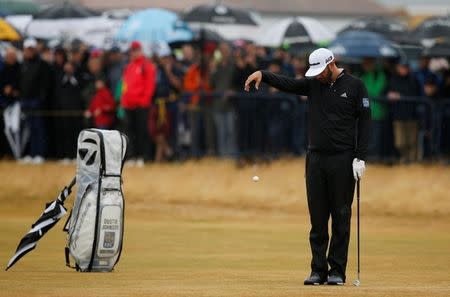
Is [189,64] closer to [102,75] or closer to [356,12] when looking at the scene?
[102,75]

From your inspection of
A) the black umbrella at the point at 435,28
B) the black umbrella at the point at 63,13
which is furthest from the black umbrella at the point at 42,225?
the black umbrella at the point at 63,13

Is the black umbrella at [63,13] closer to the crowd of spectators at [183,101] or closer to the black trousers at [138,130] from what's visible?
the crowd of spectators at [183,101]

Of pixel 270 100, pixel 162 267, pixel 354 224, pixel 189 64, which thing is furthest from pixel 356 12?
pixel 162 267

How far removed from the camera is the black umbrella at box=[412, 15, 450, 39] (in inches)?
1246

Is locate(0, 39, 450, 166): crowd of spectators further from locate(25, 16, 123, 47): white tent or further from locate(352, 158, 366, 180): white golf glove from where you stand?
locate(352, 158, 366, 180): white golf glove

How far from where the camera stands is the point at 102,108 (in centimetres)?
3162

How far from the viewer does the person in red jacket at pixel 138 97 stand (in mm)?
30141

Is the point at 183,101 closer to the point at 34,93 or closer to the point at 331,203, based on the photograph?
the point at 34,93

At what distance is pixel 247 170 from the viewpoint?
28031mm

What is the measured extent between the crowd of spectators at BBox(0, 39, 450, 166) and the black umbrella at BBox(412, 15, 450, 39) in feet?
2.14

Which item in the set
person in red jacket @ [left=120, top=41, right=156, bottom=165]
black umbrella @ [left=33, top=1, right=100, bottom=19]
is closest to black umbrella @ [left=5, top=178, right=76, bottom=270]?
person in red jacket @ [left=120, top=41, right=156, bottom=165]

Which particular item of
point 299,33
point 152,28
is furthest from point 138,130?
point 299,33

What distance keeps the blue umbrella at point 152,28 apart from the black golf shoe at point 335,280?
19430mm

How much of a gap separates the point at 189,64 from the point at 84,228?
1782 cm
